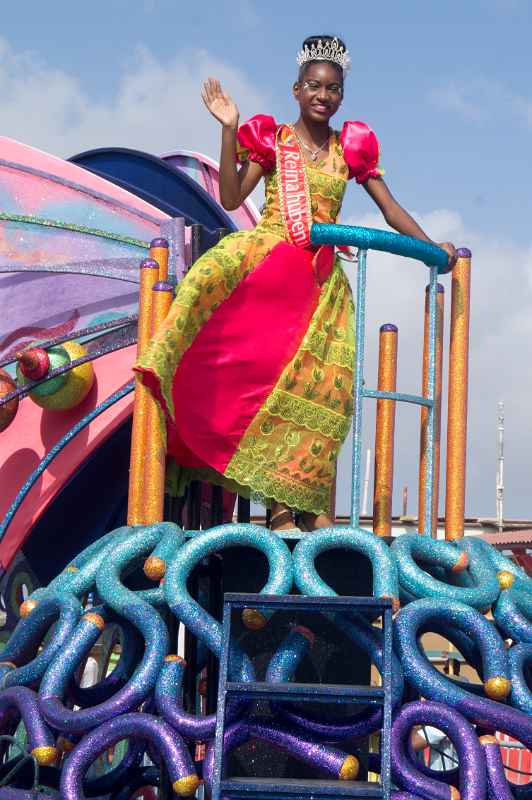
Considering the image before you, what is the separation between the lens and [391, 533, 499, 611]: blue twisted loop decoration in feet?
12.6

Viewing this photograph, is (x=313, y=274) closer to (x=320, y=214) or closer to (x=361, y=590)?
(x=320, y=214)

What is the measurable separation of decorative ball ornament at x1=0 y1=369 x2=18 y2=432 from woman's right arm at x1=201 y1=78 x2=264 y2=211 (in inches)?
84.6

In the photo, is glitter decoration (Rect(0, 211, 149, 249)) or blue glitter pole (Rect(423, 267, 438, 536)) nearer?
blue glitter pole (Rect(423, 267, 438, 536))

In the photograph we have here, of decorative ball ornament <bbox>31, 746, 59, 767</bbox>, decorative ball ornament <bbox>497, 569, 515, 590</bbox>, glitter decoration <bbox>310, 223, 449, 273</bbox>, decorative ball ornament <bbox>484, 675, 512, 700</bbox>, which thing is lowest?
decorative ball ornament <bbox>31, 746, 59, 767</bbox>

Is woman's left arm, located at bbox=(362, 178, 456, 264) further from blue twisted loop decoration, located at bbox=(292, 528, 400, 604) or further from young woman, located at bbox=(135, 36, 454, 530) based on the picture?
blue twisted loop decoration, located at bbox=(292, 528, 400, 604)

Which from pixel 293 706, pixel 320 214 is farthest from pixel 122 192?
pixel 293 706

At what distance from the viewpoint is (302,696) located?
3.28m

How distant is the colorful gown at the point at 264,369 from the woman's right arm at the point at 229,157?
12 centimetres

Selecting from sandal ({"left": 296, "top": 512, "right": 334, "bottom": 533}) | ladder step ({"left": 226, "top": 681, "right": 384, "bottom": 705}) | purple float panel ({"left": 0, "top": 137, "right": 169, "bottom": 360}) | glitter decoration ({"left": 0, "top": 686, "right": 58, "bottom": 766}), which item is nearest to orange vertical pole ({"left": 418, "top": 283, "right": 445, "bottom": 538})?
sandal ({"left": 296, "top": 512, "right": 334, "bottom": 533})

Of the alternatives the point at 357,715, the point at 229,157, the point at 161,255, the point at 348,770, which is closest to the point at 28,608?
the point at 357,715

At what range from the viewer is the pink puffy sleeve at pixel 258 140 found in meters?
4.57

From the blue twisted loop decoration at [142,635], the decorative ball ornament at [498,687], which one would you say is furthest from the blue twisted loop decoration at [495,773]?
the blue twisted loop decoration at [142,635]

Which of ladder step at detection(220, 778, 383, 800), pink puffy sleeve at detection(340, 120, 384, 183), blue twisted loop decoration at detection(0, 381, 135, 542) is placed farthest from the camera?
blue twisted loop decoration at detection(0, 381, 135, 542)

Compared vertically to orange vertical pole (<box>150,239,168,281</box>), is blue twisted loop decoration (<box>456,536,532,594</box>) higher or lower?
lower
